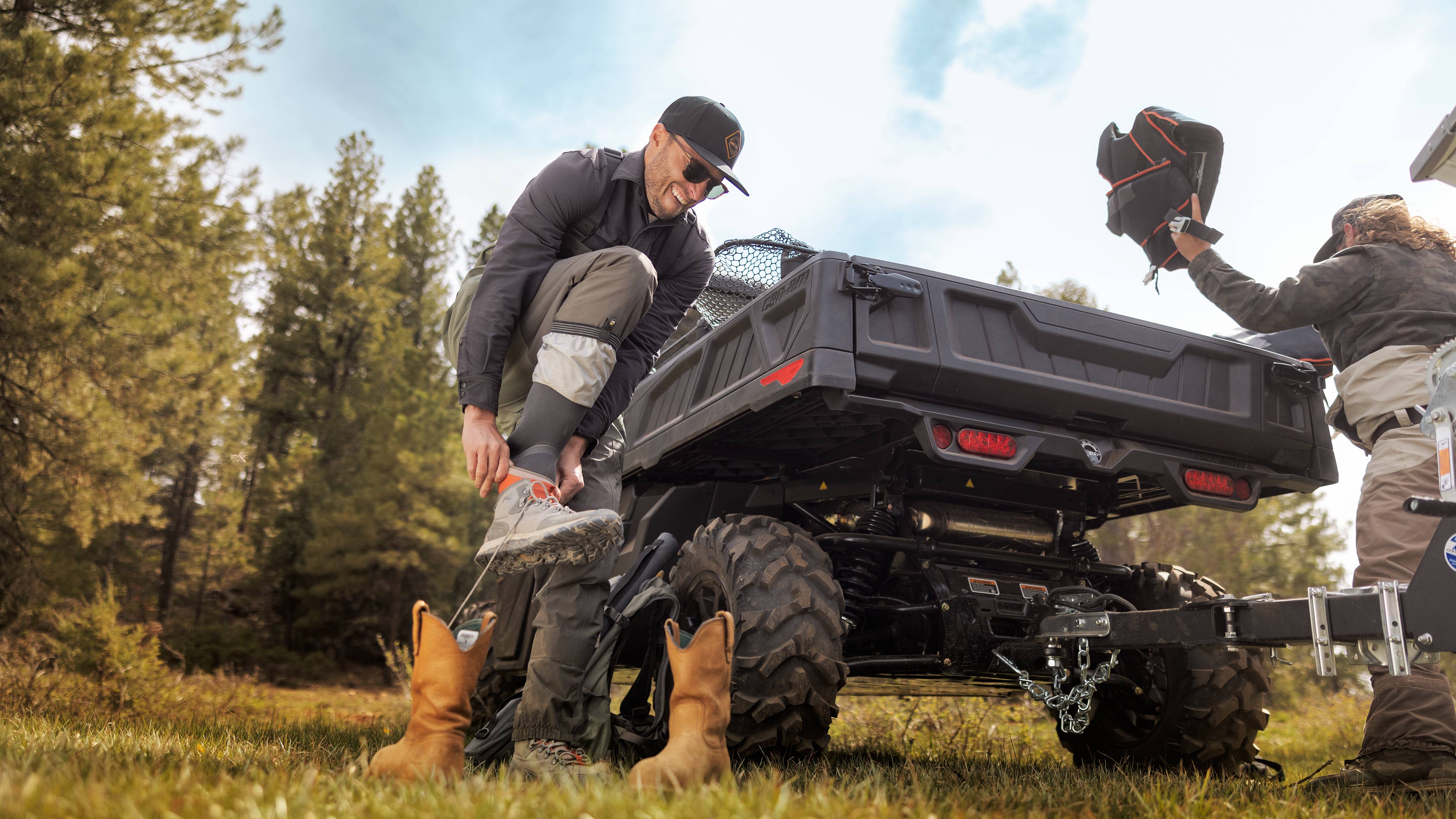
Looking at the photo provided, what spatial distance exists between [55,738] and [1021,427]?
10.1 feet

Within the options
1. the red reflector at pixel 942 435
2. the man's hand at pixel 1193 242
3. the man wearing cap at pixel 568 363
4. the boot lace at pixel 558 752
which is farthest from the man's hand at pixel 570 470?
the man's hand at pixel 1193 242

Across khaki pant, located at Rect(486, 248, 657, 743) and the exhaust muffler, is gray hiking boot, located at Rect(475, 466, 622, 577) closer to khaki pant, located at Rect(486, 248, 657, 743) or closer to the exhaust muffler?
khaki pant, located at Rect(486, 248, 657, 743)

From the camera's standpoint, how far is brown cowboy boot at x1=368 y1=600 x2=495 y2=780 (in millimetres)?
2178

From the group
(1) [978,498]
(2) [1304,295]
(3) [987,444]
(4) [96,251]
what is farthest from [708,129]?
(4) [96,251]

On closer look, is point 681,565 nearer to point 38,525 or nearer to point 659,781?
point 659,781

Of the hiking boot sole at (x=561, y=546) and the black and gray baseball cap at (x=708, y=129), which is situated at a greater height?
the black and gray baseball cap at (x=708, y=129)

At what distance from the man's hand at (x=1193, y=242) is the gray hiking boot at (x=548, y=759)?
316 centimetres

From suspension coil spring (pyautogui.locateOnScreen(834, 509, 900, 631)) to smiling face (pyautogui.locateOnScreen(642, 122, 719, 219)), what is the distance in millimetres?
1442

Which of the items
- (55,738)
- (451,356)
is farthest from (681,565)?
(55,738)

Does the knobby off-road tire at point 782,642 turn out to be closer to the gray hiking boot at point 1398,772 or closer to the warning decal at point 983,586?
the warning decal at point 983,586

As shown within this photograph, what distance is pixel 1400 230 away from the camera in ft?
12.0

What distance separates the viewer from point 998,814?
1.88 metres

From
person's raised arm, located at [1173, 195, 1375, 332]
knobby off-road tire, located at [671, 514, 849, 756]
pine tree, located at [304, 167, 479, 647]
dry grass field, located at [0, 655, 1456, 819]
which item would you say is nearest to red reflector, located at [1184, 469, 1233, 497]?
person's raised arm, located at [1173, 195, 1375, 332]

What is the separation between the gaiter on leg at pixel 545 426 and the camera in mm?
2682
